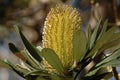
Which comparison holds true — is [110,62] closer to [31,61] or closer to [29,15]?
[31,61]

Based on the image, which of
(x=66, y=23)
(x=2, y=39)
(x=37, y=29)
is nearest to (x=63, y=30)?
(x=66, y=23)

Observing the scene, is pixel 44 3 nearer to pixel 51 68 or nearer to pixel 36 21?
pixel 36 21

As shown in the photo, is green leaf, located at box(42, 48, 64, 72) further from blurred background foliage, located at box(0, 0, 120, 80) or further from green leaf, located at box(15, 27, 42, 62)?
blurred background foliage, located at box(0, 0, 120, 80)

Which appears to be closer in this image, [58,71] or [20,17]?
[58,71]

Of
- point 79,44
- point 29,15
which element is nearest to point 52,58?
point 79,44

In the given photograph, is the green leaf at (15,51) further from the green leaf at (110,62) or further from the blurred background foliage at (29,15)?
the blurred background foliage at (29,15)

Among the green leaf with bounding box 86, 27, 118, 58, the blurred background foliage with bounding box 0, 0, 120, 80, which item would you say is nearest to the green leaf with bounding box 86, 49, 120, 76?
the green leaf with bounding box 86, 27, 118, 58
